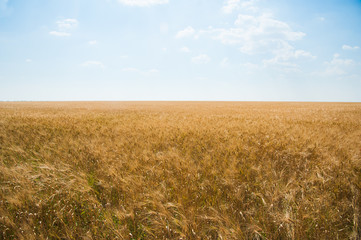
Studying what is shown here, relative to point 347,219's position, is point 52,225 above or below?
below

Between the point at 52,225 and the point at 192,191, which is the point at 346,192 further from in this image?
the point at 52,225

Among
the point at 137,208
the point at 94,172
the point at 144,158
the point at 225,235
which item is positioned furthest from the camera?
the point at 144,158

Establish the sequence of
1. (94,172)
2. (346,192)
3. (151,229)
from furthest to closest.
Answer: (94,172), (346,192), (151,229)

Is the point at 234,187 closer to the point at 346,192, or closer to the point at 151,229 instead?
the point at 151,229

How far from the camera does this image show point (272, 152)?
3.77 meters

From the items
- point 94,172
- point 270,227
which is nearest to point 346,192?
point 270,227

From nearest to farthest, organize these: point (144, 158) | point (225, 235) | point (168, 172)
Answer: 1. point (225, 235)
2. point (168, 172)
3. point (144, 158)

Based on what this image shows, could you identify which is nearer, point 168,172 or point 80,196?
point 80,196

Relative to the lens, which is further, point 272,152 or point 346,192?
point 272,152

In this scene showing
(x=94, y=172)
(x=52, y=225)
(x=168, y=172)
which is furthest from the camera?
(x=94, y=172)

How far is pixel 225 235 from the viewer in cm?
158

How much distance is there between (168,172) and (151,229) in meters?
1.08

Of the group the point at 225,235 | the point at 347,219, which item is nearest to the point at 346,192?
the point at 347,219

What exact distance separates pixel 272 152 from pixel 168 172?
239 centimetres
